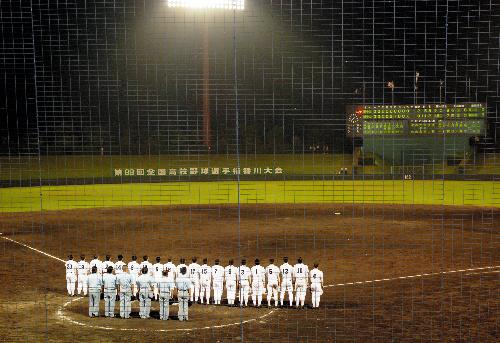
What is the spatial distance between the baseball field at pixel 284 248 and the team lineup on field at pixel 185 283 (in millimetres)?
311

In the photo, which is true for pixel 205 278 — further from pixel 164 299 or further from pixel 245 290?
pixel 164 299

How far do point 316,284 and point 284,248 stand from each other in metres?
6.41

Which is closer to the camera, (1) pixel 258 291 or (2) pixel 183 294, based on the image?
(2) pixel 183 294

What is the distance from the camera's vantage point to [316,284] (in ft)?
35.0

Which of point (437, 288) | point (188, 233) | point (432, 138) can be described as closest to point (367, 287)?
point (437, 288)

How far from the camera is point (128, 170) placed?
33.2 m

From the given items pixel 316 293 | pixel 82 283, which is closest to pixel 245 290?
pixel 316 293

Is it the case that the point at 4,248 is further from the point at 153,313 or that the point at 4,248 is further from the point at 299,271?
the point at 299,271

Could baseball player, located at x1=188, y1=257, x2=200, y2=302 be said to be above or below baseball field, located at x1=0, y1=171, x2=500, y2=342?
above

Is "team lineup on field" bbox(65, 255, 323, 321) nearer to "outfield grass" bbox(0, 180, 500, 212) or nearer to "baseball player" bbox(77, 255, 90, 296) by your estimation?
"baseball player" bbox(77, 255, 90, 296)

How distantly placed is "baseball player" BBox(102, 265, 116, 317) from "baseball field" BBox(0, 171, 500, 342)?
1.07ft

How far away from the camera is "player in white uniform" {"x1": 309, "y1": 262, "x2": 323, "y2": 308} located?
34.7 ft

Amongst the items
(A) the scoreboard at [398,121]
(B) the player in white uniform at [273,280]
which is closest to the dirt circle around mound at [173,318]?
(B) the player in white uniform at [273,280]

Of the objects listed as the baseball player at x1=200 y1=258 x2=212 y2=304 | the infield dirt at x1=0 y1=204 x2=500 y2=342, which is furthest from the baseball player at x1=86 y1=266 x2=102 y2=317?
the baseball player at x1=200 y1=258 x2=212 y2=304
